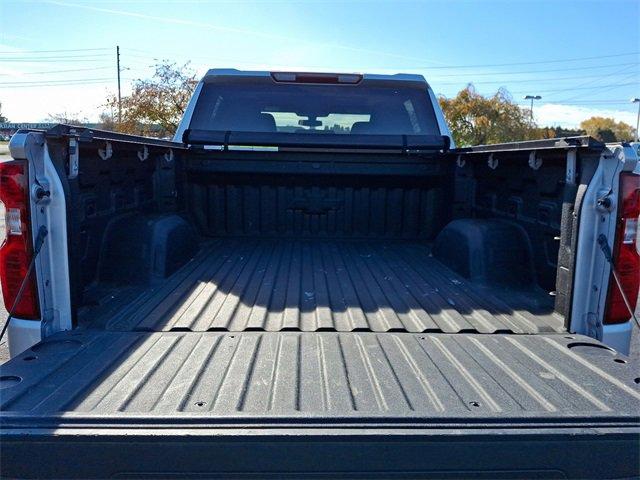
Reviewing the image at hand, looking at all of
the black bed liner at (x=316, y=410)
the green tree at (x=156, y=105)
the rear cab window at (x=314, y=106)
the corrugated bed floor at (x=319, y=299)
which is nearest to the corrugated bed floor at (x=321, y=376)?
the black bed liner at (x=316, y=410)

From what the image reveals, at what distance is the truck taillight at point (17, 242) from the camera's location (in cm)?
209

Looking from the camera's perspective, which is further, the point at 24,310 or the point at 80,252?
the point at 80,252

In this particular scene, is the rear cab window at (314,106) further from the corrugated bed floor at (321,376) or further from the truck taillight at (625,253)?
the corrugated bed floor at (321,376)

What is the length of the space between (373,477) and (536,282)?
187cm

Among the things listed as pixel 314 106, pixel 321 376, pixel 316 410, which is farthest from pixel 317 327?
pixel 314 106

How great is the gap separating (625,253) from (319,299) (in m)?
1.48

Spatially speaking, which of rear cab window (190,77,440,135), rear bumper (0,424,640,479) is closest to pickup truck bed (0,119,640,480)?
rear bumper (0,424,640,479)

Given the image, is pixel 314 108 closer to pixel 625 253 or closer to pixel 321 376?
pixel 625 253

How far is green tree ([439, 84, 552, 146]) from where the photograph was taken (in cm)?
2880

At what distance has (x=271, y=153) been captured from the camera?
4012mm

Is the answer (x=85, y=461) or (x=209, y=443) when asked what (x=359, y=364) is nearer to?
(x=209, y=443)

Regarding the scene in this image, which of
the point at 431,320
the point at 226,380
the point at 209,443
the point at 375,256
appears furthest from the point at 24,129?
the point at 375,256

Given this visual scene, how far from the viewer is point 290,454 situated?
1.41 metres

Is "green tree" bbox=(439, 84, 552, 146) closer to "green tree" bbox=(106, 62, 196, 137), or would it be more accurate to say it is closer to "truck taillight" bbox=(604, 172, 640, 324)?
"green tree" bbox=(106, 62, 196, 137)
